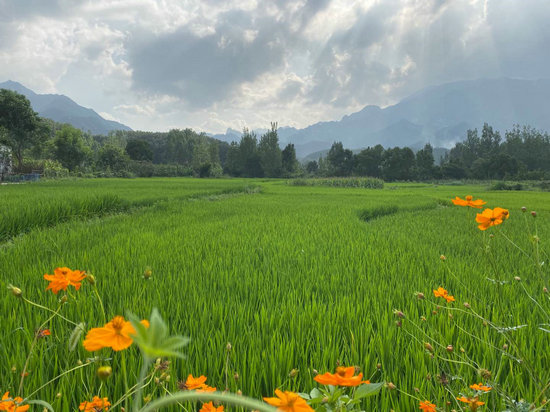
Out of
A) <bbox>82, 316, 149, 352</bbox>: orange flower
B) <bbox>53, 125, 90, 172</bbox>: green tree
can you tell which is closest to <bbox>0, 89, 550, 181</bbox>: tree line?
<bbox>53, 125, 90, 172</bbox>: green tree

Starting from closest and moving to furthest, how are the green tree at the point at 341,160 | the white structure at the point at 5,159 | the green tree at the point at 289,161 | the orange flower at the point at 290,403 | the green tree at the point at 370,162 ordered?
the orange flower at the point at 290,403, the white structure at the point at 5,159, the green tree at the point at 289,161, the green tree at the point at 370,162, the green tree at the point at 341,160

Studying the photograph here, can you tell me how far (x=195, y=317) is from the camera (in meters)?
1.87

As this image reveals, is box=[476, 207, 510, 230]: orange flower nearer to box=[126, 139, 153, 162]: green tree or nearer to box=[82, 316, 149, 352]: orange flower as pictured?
box=[82, 316, 149, 352]: orange flower

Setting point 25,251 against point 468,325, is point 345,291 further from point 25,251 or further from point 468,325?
point 25,251

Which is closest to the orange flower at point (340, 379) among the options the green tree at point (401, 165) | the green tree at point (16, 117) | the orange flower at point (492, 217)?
the orange flower at point (492, 217)

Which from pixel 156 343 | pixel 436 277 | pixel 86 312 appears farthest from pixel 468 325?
pixel 86 312

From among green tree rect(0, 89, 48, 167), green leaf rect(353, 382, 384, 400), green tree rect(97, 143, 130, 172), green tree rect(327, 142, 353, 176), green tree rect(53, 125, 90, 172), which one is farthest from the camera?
green tree rect(327, 142, 353, 176)

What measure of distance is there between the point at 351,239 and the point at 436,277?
1585mm

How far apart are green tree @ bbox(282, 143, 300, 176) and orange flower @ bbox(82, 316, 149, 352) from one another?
50227 mm

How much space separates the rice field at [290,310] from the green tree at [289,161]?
46.6 metres

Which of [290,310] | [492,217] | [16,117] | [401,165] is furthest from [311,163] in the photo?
[492,217]

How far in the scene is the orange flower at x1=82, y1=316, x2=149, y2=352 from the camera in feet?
1.85

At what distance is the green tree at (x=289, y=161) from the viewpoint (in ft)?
166

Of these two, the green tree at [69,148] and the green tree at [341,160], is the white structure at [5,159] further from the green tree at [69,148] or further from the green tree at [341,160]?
the green tree at [341,160]
